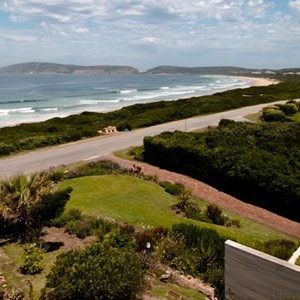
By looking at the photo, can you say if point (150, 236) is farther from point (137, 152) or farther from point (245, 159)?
point (137, 152)

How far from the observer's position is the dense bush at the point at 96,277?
905 centimetres

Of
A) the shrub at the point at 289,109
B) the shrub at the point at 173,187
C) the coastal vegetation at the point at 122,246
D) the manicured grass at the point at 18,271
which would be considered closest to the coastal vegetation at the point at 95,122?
the shrub at the point at 289,109

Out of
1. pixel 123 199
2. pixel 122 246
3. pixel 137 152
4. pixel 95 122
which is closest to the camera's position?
pixel 122 246

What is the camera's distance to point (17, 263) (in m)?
11.8

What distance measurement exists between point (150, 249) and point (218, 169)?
9.05 m

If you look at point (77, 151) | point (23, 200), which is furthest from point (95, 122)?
point (23, 200)

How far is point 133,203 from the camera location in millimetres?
16734

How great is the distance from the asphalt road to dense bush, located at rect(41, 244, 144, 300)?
1290 centimetres

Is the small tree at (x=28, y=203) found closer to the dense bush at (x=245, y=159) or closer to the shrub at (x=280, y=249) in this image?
the shrub at (x=280, y=249)

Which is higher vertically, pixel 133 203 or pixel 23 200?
pixel 23 200

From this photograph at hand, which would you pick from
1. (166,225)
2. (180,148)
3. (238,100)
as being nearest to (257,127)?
(180,148)

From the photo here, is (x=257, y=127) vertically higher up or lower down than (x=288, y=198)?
higher up

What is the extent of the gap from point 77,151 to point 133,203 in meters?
11.3

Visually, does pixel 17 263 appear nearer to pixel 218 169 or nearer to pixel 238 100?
pixel 218 169
